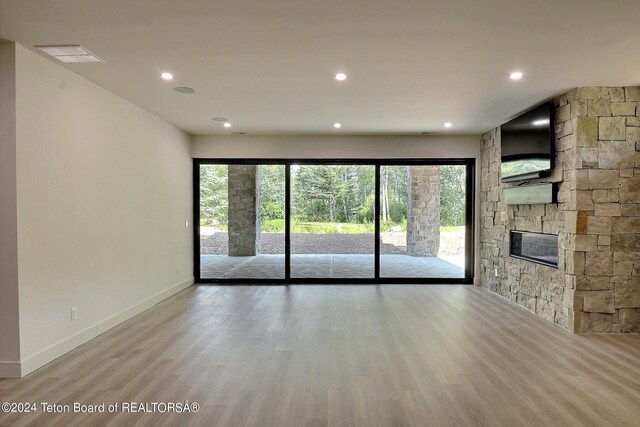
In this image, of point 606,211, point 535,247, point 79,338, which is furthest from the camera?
point 535,247

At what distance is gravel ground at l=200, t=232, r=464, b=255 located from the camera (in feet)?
23.4

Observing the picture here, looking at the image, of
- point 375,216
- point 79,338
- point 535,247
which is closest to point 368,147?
point 375,216

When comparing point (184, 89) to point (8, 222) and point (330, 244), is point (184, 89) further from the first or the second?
point (330, 244)

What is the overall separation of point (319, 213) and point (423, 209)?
6.67ft

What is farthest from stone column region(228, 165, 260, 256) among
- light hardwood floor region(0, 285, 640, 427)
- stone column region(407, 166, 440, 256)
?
stone column region(407, 166, 440, 256)

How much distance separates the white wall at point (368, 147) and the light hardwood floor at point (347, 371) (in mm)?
3078

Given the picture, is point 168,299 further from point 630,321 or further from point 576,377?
point 630,321

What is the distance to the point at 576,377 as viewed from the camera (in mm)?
3121

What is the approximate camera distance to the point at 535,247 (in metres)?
5.14

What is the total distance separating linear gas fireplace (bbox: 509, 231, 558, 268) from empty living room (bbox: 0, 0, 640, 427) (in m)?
0.05

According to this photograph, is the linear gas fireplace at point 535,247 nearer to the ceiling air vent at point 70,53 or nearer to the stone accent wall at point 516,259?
the stone accent wall at point 516,259

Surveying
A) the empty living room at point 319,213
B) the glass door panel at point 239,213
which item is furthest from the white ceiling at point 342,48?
the glass door panel at point 239,213

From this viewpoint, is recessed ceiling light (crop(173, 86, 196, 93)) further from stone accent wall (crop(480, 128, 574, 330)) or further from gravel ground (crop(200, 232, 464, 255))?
stone accent wall (crop(480, 128, 574, 330))

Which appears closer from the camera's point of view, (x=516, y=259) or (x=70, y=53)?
(x=70, y=53)
